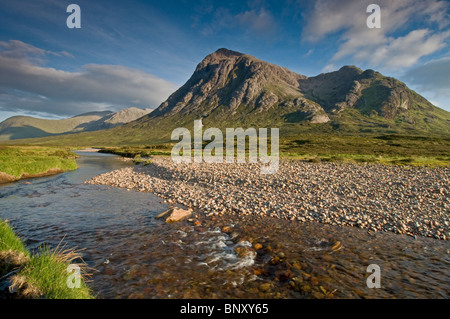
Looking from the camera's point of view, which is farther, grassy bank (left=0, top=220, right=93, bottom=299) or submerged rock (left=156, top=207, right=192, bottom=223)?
submerged rock (left=156, top=207, right=192, bottom=223)

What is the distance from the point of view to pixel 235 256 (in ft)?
35.0

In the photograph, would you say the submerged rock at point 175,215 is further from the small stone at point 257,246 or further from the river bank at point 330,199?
the small stone at point 257,246

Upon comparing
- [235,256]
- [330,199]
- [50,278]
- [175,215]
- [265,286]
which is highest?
[50,278]

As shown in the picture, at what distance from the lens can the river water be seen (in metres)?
8.17

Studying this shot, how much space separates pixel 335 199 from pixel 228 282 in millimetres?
13281

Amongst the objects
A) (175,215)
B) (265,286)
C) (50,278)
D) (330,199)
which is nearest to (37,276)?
(50,278)

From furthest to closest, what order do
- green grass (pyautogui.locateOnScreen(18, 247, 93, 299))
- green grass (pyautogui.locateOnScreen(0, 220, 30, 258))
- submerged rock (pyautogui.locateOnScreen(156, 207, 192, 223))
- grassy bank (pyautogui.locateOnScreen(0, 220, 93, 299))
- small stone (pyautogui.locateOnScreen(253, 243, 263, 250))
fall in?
1. submerged rock (pyautogui.locateOnScreen(156, 207, 192, 223))
2. small stone (pyautogui.locateOnScreen(253, 243, 263, 250))
3. green grass (pyautogui.locateOnScreen(0, 220, 30, 258))
4. green grass (pyautogui.locateOnScreen(18, 247, 93, 299))
5. grassy bank (pyautogui.locateOnScreen(0, 220, 93, 299))

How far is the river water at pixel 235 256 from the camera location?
8.17 meters

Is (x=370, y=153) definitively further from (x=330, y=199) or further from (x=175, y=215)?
(x=175, y=215)

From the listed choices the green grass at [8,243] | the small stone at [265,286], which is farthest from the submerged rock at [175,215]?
the small stone at [265,286]

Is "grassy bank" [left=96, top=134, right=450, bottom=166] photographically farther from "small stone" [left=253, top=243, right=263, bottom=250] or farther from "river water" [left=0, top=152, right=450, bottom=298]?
"small stone" [left=253, top=243, right=263, bottom=250]

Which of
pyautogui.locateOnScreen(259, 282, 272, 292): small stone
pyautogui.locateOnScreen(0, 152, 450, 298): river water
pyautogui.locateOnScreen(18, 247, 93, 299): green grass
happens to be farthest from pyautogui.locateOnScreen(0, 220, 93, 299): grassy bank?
pyautogui.locateOnScreen(259, 282, 272, 292): small stone
